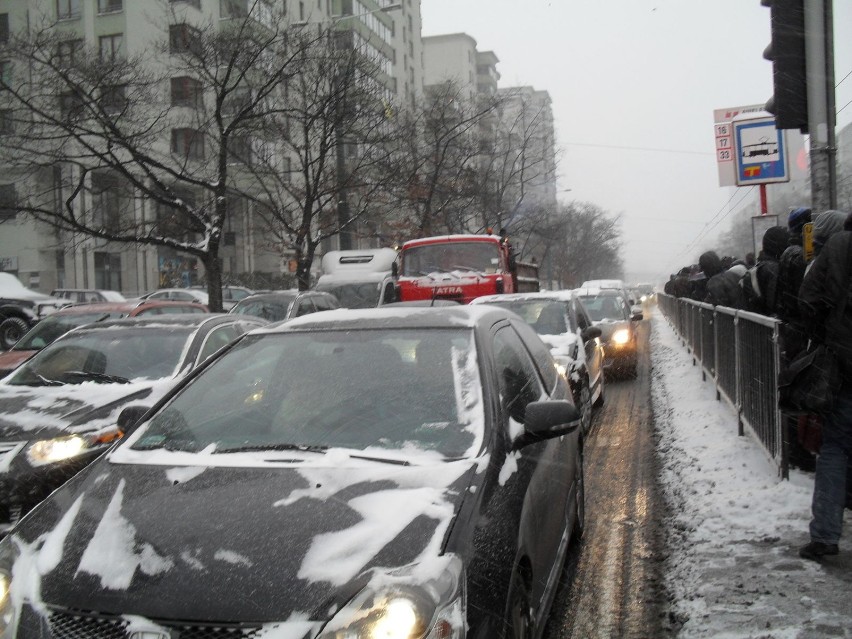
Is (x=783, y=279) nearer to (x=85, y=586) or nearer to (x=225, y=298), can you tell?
(x=85, y=586)

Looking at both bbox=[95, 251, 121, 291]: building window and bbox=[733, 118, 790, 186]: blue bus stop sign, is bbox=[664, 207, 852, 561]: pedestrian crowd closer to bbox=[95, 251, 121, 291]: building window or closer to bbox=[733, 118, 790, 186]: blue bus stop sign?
bbox=[733, 118, 790, 186]: blue bus stop sign

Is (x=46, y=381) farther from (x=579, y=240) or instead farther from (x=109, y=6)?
(x=579, y=240)

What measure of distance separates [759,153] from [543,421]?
8.55 m

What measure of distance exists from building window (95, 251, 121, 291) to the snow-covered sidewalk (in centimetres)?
4019

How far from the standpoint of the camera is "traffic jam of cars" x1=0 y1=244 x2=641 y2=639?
94.0 inches

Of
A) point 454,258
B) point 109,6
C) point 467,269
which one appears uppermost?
point 109,6

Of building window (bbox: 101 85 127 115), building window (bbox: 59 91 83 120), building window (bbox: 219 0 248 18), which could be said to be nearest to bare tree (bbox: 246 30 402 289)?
building window (bbox: 219 0 248 18)

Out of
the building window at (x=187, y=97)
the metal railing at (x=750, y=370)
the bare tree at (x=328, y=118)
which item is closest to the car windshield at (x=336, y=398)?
the metal railing at (x=750, y=370)

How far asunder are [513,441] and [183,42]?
62.3ft

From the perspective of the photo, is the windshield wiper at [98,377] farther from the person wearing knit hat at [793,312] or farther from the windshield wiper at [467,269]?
the windshield wiper at [467,269]

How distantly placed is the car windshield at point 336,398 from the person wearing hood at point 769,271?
412cm

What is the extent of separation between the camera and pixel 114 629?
236 cm

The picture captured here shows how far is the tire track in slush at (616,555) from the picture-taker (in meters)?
4.12

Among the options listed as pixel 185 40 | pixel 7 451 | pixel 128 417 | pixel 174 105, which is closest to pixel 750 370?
pixel 128 417
